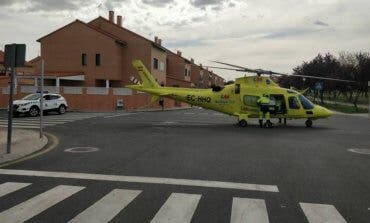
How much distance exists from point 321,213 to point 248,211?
103 centimetres

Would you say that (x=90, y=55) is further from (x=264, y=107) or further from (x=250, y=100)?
(x=264, y=107)


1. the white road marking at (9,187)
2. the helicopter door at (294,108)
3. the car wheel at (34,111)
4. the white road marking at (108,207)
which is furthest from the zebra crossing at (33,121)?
the white road marking at (108,207)

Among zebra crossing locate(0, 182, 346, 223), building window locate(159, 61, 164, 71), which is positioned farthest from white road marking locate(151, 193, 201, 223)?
building window locate(159, 61, 164, 71)

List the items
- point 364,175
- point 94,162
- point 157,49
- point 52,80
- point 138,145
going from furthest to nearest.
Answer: point 157,49, point 52,80, point 138,145, point 94,162, point 364,175

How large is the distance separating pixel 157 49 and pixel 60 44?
12122 mm

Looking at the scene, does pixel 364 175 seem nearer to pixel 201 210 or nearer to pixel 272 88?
pixel 201 210

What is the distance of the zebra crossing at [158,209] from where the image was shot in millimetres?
6535

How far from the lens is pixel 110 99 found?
4256 cm

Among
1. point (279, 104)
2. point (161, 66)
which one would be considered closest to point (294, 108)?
point (279, 104)

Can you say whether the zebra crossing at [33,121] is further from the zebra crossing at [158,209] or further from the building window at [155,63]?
the building window at [155,63]

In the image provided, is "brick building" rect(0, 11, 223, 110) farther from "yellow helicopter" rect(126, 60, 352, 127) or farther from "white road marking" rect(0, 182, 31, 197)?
"white road marking" rect(0, 182, 31, 197)

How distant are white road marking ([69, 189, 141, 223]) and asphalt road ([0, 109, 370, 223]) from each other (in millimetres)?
42

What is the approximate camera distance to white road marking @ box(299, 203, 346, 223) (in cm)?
661

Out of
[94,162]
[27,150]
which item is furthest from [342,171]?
[27,150]
